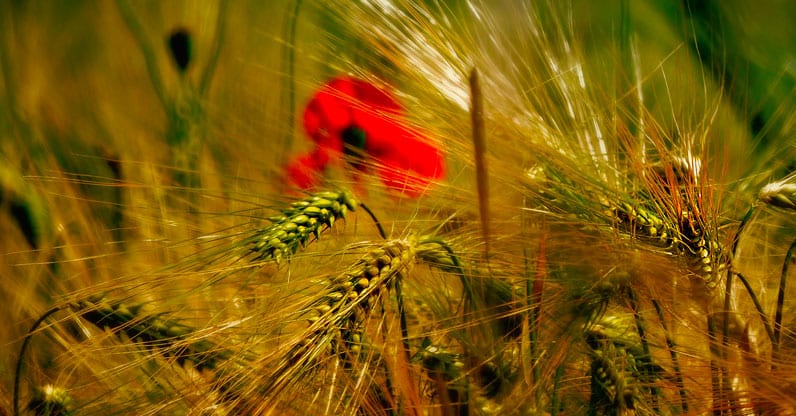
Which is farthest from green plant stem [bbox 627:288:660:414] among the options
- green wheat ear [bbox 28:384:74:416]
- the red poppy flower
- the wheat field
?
green wheat ear [bbox 28:384:74:416]

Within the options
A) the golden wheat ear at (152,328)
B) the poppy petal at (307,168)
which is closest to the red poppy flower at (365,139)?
the poppy petal at (307,168)

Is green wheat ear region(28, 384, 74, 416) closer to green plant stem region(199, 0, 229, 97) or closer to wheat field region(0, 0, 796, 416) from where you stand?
wheat field region(0, 0, 796, 416)

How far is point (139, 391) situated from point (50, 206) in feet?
0.58

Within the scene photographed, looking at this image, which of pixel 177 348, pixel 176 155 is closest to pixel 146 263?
pixel 176 155

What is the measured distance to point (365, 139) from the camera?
51 cm

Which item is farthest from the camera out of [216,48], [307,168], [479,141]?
[216,48]

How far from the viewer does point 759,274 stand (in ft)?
1.48

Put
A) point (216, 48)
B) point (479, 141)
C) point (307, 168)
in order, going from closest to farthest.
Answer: point (479, 141)
point (307, 168)
point (216, 48)

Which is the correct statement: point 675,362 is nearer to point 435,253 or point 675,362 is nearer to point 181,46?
point 435,253

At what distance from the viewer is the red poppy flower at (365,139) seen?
43cm

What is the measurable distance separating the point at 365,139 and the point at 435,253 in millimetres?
159

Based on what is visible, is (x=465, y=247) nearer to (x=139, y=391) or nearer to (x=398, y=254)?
(x=398, y=254)

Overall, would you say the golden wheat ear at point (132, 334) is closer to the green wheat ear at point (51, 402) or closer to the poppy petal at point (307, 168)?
the green wheat ear at point (51, 402)

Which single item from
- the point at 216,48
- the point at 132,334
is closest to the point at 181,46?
the point at 216,48
